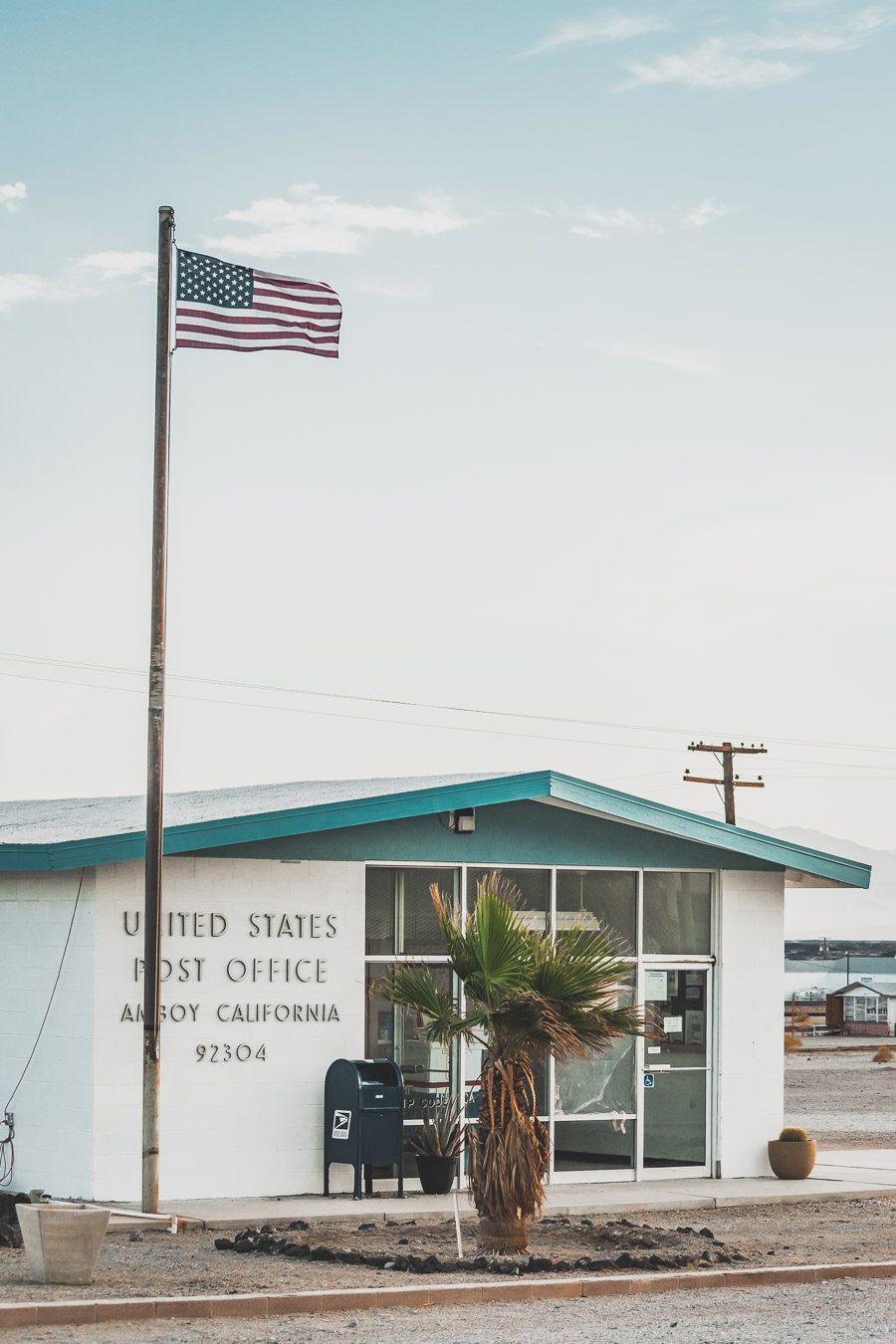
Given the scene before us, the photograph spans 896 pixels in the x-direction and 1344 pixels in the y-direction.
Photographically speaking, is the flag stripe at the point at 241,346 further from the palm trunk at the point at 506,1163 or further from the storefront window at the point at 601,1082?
the storefront window at the point at 601,1082

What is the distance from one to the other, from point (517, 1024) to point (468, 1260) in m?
1.73

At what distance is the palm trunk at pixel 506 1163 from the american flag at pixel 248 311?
19.8ft

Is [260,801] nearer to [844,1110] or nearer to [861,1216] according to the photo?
[861,1216]

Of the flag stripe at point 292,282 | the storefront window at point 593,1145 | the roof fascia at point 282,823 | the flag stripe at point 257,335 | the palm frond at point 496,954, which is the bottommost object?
the storefront window at point 593,1145

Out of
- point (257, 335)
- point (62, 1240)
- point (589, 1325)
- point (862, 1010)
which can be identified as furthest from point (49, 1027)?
point (862, 1010)

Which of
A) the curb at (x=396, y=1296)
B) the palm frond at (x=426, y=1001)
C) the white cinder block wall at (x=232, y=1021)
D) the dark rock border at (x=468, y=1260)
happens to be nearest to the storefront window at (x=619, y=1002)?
the white cinder block wall at (x=232, y=1021)

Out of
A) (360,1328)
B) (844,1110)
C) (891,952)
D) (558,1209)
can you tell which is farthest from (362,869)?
(891,952)

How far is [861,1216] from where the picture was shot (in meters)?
17.1

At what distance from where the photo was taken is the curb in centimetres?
1084

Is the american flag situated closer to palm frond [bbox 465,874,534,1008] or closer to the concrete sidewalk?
palm frond [bbox 465,874,534,1008]

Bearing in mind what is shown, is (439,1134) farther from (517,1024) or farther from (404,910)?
(517,1024)

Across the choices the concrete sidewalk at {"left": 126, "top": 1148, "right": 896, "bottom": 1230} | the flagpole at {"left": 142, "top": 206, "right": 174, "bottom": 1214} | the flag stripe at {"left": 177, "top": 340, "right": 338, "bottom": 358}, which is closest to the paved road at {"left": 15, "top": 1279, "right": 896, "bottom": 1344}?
the flagpole at {"left": 142, "top": 206, "right": 174, "bottom": 1214}

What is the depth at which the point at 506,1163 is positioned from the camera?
14016 millimetres

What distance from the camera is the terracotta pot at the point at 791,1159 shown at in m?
19.2
